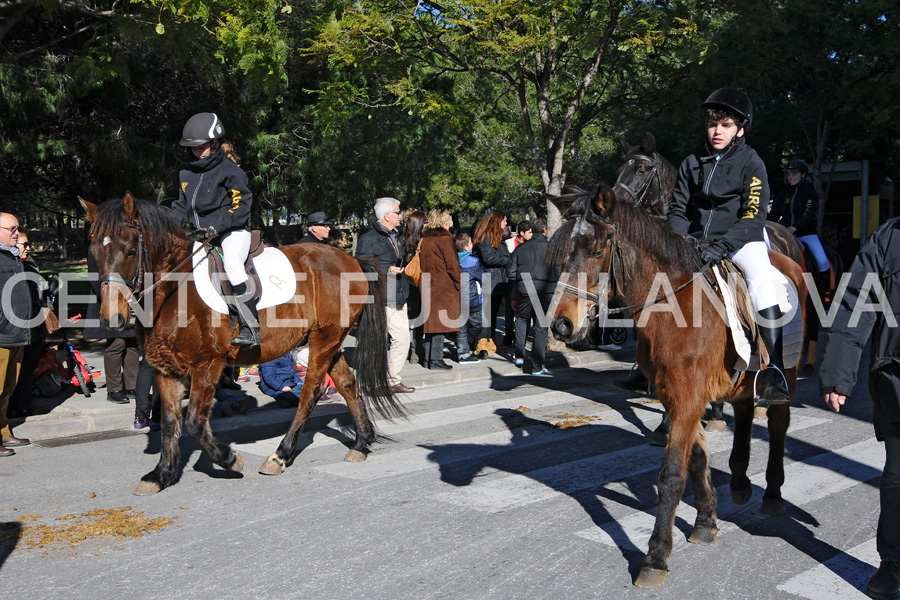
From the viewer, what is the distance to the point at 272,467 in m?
6.96

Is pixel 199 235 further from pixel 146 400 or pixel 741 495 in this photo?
pixel 741 495

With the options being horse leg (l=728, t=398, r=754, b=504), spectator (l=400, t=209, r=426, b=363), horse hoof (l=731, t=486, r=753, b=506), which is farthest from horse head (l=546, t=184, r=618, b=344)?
spectator (l=400, t=209, r=426, b=363)

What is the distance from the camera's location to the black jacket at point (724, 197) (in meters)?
5.27

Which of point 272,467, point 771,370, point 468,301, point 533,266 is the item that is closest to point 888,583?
point 771,370

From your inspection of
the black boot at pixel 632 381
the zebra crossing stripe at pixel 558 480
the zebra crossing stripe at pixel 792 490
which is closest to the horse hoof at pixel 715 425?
the zebra crossing stripe at pixel 558 480

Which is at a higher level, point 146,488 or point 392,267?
point 392,267

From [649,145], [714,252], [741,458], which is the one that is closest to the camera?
[714,252]

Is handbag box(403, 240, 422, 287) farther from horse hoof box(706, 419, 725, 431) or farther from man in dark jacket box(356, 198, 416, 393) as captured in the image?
horse hoof box(706, 419, 725, 431)

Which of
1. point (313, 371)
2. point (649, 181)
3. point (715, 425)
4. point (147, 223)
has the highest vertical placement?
point (649, 181)

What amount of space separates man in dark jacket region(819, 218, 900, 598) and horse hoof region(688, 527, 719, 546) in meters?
1.00

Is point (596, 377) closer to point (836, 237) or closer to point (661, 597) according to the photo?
point (661, 597)

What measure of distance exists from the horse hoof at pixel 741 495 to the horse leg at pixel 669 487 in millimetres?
1094

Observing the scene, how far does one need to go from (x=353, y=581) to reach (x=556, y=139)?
35.0 ft

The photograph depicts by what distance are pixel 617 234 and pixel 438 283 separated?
7740 millimetres
